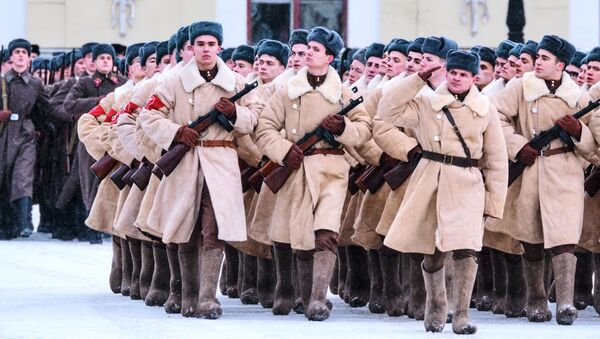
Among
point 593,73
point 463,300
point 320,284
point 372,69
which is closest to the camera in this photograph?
point 463,300

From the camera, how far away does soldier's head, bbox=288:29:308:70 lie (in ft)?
55.4

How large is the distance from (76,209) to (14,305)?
27.6 ft

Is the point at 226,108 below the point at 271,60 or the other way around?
below

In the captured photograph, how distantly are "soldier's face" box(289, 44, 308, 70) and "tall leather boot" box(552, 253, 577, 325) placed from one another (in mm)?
2414

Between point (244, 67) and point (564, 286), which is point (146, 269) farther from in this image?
point (564, 286)

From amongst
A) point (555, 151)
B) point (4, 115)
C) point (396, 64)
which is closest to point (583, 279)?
point (555, 151)

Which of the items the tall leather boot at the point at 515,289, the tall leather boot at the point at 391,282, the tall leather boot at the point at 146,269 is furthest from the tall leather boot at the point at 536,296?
the tall leather boot at the point at 146,269

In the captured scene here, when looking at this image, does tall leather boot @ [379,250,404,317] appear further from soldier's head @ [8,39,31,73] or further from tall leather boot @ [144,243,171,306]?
soldier's head @ [8,39,31,73]

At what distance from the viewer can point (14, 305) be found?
16.6 meters

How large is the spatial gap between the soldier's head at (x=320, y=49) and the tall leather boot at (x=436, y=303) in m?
1.97

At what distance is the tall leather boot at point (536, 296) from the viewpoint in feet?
53.0

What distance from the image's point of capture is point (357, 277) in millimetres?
17531

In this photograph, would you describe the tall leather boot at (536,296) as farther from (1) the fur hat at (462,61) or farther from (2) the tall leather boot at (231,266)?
(2) the tall leather boot at (231,266)

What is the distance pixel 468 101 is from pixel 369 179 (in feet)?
5.50
